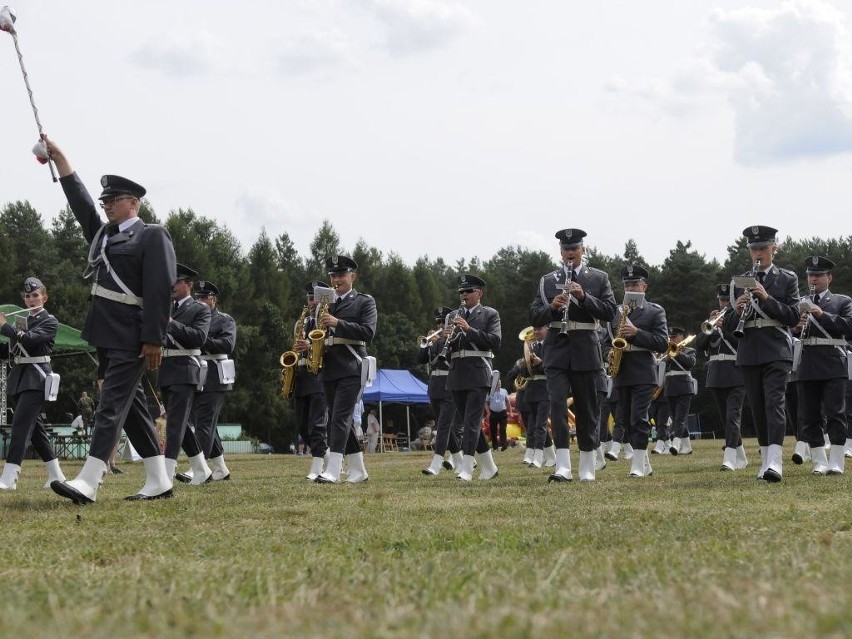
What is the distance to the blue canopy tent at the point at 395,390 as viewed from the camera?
41.0m

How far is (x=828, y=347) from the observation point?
12422 millimetres

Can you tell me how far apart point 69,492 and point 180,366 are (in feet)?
11.9

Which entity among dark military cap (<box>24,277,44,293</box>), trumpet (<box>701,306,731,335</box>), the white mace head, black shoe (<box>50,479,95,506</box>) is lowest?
black shoe (<box>50,479,95,506</box>)

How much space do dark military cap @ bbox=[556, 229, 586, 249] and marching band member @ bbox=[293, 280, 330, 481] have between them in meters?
2.91

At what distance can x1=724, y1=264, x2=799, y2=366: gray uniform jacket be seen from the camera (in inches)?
434

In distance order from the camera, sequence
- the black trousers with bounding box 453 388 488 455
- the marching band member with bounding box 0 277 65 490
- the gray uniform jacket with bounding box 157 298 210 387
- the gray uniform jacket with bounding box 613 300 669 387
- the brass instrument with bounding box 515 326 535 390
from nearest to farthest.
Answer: the marching band member with bounding box 0 277 65 490, the gray uniform jacket with bounding box 157 298 210 387, the black trousers with bounding box 453 388 488 455, the gray uniform jacket with bounding box 613 300 669 387, the brass instrument with bounding box 515 326 535 390

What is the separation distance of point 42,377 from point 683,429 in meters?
14.8

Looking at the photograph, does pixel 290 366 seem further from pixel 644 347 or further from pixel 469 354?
pixel 644 347

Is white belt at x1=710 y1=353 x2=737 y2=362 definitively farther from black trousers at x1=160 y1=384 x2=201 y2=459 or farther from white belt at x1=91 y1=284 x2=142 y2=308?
white belt at x1=91 y1=284 x2=142 y2=308

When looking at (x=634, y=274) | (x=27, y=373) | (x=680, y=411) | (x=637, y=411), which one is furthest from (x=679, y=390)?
(x=27, y=373)

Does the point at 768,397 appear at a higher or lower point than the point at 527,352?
lower

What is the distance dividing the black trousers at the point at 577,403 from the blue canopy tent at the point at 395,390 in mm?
28230

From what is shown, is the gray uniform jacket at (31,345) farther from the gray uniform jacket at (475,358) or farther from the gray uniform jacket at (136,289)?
the gray uniform jacket at (475,358)

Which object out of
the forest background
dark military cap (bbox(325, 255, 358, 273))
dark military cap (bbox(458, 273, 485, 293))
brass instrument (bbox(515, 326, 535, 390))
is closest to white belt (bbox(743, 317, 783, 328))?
dark military cap (bbox(458, 273, 485, 293))
